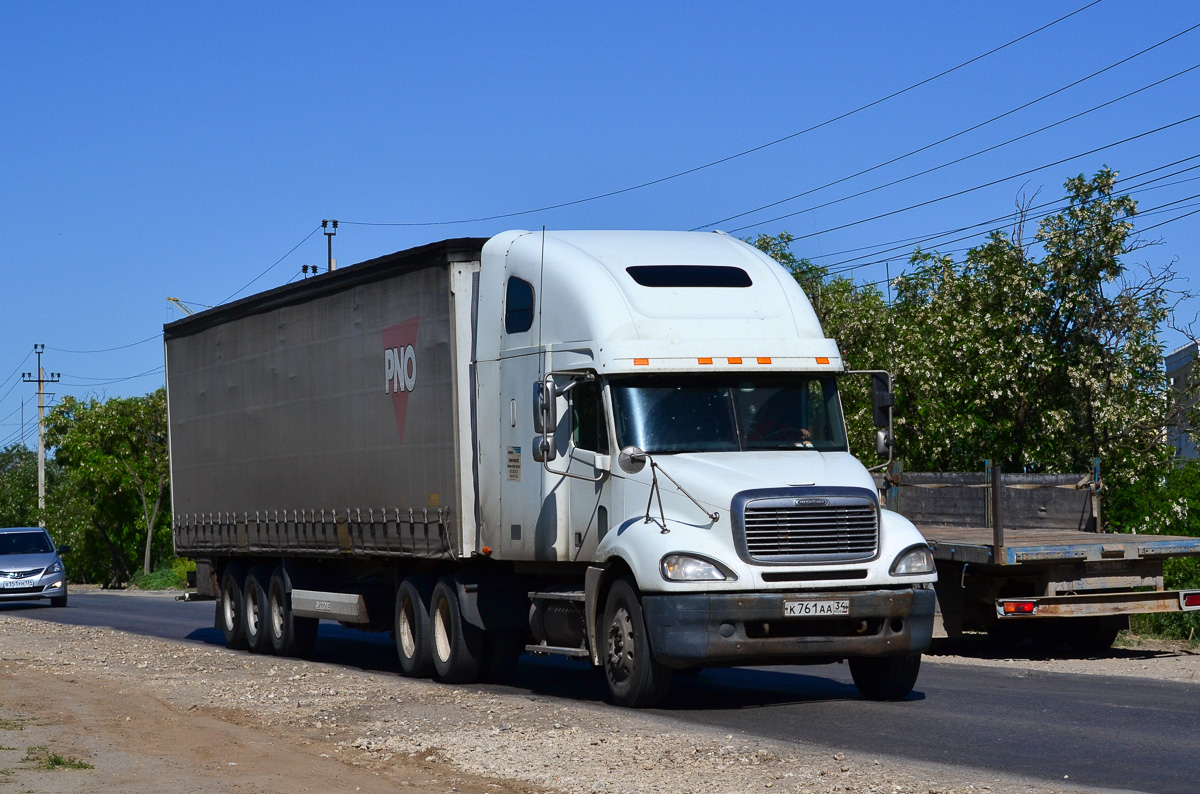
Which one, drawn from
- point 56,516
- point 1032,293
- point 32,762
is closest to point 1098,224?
point 1032,293

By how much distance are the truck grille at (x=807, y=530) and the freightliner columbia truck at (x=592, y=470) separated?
0.05ft

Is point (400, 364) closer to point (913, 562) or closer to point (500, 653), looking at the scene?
point (500, 653)

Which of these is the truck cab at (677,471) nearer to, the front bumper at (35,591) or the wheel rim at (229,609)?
the wheel rim at (229,609)

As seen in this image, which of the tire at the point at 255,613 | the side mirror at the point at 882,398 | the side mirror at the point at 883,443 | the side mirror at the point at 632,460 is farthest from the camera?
the tire at the point at 255,613

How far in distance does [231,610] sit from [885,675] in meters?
10.7

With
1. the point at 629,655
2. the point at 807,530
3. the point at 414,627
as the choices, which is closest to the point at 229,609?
the point at 414,627

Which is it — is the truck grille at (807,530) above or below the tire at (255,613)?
above

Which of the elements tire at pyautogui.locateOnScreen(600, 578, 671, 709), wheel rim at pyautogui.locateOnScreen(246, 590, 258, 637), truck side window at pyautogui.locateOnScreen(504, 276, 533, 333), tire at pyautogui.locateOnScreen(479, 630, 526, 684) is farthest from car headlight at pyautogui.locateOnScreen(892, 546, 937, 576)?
wheel rim at pyautogui.locateOnScreen(246, 590, 258, 637)

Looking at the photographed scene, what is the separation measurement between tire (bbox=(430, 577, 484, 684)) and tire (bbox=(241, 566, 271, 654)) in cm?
474

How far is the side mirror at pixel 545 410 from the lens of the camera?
1277cm

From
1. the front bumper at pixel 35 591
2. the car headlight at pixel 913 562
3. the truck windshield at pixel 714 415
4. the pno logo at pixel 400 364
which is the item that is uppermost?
the pno logo at pixel 400 364

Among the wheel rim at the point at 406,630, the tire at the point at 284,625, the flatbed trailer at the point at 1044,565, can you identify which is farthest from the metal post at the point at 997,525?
the tire at the point at 284,625

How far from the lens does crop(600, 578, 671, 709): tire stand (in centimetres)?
1193

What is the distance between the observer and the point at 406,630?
16031mm
